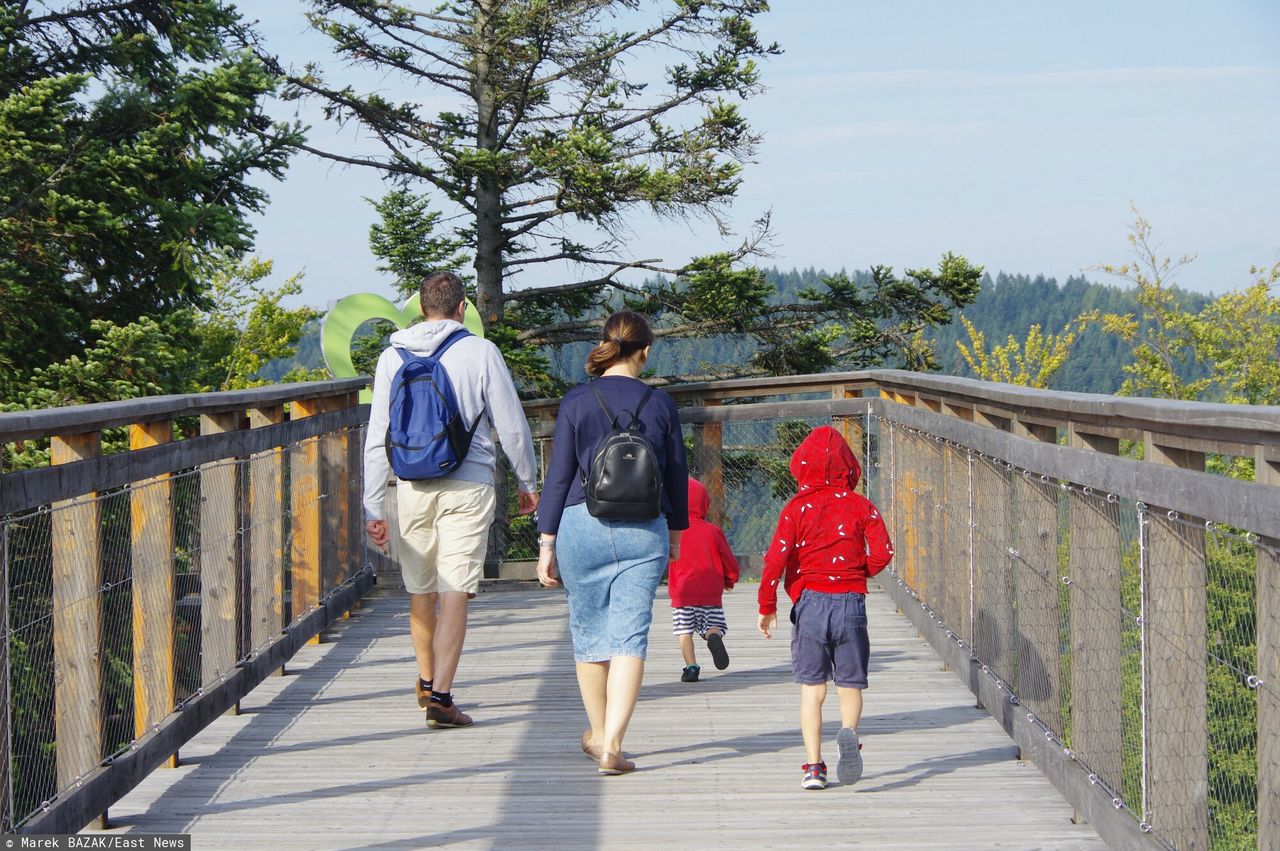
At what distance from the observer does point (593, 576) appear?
5410 millimetres

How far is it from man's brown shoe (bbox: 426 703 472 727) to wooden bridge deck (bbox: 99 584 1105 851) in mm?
67

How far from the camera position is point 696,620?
720 cm

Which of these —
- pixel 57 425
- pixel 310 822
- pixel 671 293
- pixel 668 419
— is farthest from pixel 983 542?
pixel 671 293

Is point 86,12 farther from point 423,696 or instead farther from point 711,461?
point 423,696

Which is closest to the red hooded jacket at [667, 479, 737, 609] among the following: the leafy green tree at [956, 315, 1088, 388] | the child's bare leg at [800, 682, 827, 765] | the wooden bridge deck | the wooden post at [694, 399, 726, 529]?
the wooden bridge deck

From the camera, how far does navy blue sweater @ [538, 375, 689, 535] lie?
5.38 m

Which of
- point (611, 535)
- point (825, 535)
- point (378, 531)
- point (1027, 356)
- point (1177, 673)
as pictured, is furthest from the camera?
point (1027, 356)

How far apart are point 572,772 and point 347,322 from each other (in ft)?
31.5

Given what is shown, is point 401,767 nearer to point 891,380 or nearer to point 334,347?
point 891,380

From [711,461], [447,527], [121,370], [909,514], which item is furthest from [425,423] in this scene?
[121,370]

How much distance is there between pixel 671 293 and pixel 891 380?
24574mm

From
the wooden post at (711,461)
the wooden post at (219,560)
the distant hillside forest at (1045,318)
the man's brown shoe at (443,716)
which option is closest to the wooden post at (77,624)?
the wooden post at (219,560)

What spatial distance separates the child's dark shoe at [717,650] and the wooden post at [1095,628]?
2.55 m

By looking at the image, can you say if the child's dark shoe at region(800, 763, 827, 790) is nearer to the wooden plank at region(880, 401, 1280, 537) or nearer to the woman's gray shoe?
the woman's gray shoe
